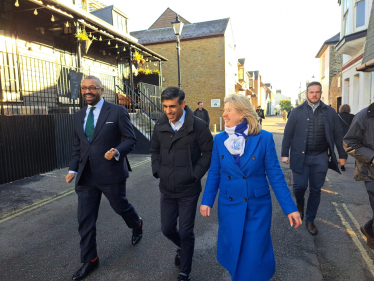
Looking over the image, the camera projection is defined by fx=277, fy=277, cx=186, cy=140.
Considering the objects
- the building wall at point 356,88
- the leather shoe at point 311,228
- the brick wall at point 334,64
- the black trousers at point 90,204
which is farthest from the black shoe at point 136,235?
the brick wall at point 334,64

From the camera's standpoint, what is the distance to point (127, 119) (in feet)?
Answer: 10.6

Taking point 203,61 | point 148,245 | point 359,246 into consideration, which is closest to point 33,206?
point 148,245

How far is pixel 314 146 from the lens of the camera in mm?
3965

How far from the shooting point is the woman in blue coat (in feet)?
7.30

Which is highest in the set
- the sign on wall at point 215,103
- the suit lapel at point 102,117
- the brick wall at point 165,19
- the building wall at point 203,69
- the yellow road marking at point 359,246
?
the brick wall at point 165,19

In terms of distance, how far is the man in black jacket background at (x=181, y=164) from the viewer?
269 centimetres

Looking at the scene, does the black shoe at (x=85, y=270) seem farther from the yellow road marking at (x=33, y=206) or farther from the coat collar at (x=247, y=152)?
the yellow road marking at (x=33, y=206)

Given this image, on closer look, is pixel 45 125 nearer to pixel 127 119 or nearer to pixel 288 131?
pixel 127 119

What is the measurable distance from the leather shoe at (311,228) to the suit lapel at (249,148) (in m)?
2.25

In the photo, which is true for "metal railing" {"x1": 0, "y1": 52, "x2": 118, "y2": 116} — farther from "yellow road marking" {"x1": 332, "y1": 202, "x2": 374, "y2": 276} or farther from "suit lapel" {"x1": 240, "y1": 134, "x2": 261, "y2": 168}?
"yellow road marking" {"x1": 332, "y1": 202, "x2": 374, "y2": 276}

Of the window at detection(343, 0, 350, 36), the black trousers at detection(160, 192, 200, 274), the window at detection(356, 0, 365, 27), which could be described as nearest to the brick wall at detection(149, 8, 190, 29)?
the window at detection(343, 0, 350, 36)

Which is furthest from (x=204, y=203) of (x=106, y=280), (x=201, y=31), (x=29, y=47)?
(x=201, y=31)

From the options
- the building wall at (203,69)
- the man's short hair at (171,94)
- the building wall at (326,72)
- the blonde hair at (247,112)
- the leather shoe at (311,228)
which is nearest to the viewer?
the blonde hair at (247,112)

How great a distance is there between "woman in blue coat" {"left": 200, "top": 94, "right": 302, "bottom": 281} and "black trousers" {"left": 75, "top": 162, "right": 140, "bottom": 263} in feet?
4.00
